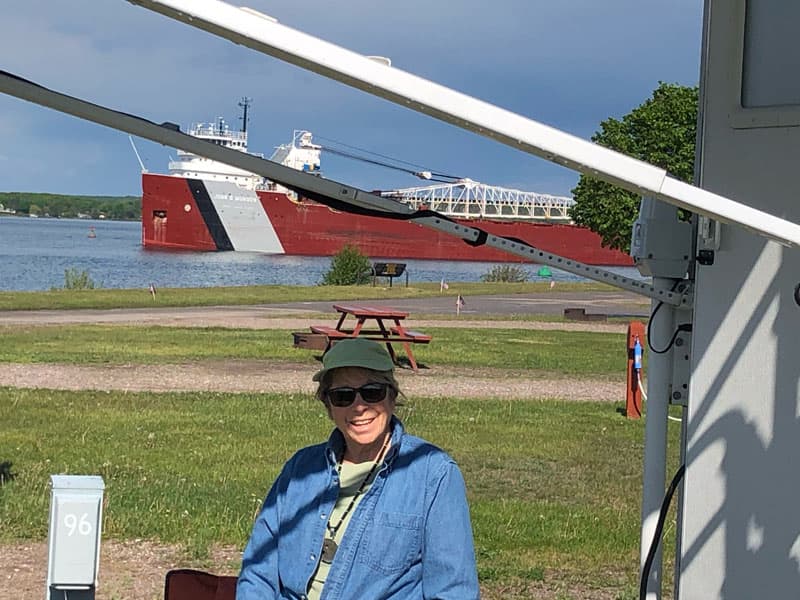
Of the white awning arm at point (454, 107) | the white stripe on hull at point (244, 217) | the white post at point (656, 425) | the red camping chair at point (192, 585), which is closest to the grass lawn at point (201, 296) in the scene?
the white post at point (656, 425)

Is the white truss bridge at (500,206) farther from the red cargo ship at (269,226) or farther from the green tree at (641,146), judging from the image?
the green tree at (641,146)

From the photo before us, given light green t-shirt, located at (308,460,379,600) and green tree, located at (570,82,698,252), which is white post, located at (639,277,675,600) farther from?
green tree, located at (570,82,698,252)

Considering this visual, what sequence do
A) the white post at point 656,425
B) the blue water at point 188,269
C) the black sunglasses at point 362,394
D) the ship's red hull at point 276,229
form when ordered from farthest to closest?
the ship's red hull at point 276,229, the blue water at point 188,269, the white post at point 656,425, the black sunglasses at point 362,394

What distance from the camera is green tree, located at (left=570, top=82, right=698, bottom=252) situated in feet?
91.8

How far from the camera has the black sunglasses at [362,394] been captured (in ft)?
8.48

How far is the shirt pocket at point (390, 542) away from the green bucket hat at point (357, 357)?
34 cm

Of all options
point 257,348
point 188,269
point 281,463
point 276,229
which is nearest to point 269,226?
point 276,229

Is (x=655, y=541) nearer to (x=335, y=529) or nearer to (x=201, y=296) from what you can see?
(x=335, y=529)

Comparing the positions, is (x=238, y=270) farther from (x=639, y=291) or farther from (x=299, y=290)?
(x=639, y=291)

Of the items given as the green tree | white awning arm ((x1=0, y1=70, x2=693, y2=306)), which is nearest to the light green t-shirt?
white awning arm ((x1=0, y1=70, x2=693, y2=306))

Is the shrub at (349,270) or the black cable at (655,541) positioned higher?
the shrub at (349,270)

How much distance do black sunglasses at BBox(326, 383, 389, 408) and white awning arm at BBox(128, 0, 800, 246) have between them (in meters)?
0.76

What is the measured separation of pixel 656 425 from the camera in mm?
3219

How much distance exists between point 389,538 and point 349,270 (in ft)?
105
